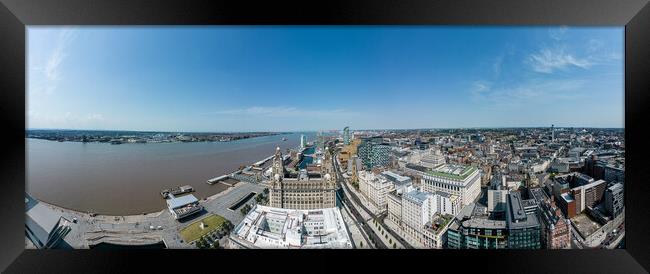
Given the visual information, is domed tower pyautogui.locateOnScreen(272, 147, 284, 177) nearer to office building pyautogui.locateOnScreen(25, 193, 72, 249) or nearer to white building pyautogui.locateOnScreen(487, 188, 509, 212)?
office building pyautogui.locateOnScreen(25, 193, 72, 249)

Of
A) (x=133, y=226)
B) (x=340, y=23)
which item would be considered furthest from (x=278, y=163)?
(x=340, y=23)

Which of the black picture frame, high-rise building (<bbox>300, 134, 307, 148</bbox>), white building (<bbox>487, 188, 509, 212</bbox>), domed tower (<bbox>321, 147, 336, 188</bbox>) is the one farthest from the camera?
high-rise building (<bbox>300, 134, 307, 148</bbox>)

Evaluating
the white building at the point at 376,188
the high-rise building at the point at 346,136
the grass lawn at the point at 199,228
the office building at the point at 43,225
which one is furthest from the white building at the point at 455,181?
the office building at the point at 43,225

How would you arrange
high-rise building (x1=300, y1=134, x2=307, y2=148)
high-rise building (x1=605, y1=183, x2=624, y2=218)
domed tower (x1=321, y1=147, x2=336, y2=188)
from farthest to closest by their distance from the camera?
high-rise building (x1=300, y1=134, x2=307, y2=148), domed tower (x1=321, y1=147, x2=336, y2=188), high-rise building (x1=605, y1=183, x2=624, y2=218)

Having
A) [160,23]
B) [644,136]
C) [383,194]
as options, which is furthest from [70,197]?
[644,136]

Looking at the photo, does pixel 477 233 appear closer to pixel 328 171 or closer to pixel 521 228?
pixel 521 228

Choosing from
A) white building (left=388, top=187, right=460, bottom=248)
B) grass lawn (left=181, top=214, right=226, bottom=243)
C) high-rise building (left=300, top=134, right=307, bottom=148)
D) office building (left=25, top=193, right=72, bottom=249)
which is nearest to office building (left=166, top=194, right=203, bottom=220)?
grass lawn (left=181, top=214, right=226, bottom=243)

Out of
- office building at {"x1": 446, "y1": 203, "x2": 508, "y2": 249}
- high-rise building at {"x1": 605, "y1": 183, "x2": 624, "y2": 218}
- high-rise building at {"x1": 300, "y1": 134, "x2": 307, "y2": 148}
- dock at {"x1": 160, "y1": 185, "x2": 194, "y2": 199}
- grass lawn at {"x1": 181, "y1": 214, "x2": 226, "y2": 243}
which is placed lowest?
office building at {"x1": 446, "y1": 203, "x2": 508, "y2": 249}
